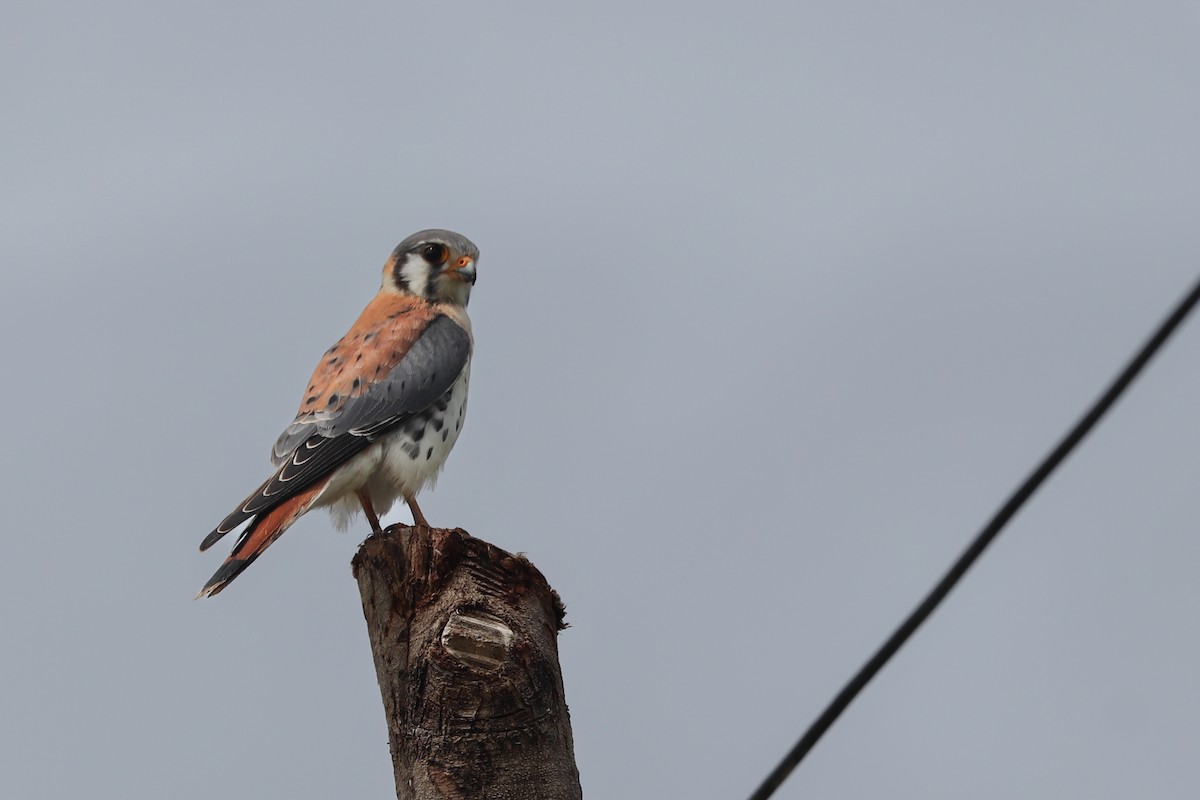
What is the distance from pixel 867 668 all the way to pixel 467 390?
12.1 ft

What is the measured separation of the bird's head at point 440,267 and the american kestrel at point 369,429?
0.62 ft

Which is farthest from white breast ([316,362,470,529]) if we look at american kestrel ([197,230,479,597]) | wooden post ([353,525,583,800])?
wooden post ([353,525,583,800])

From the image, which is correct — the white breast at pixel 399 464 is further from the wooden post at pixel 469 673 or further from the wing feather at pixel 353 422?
the wooden post at pixel 469 673

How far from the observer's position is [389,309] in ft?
19.9

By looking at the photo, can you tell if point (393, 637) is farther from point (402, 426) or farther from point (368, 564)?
point (402, 426)

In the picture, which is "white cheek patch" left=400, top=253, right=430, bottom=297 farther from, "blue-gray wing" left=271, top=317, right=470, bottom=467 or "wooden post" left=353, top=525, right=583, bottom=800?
"wooden post" left=353, top=525, right=583, bottom=800

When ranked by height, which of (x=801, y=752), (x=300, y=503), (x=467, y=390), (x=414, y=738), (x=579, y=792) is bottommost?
(x=801, y=752)

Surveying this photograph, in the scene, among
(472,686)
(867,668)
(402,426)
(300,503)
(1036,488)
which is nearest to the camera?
(1036,488)

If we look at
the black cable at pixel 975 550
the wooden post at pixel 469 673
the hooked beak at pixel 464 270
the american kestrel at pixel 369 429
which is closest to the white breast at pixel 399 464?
the american kestrel at pixel 369 429

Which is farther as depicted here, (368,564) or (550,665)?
(368,564)

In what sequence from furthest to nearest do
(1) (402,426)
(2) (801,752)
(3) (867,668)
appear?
(1) (402,426), (2) (801,752), (3) (867,668)

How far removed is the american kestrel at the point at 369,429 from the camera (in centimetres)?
498

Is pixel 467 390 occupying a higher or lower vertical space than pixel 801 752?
higher

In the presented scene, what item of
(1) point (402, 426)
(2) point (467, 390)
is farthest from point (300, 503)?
(2) point (467, 390)
